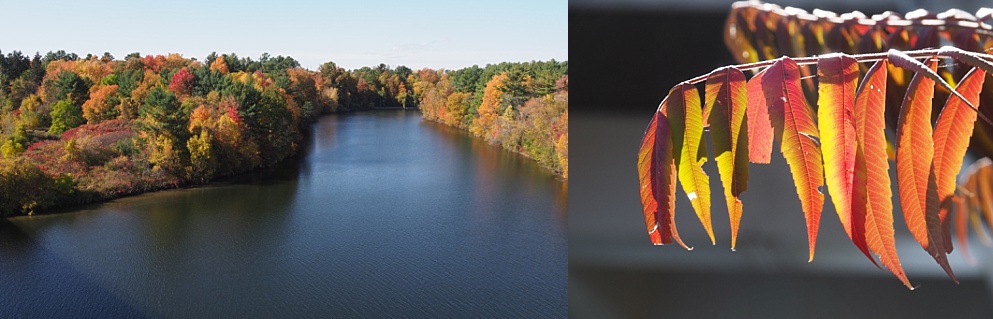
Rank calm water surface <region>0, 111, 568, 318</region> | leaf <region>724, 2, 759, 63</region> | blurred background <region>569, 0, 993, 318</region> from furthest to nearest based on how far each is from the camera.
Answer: calm water surface <region>0, 111, 568, 318</region> → blurred background <region>569, 0, 993, 318</region> → leaf <region>724, 2, 759, 63</region>

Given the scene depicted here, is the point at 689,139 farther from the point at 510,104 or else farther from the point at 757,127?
the point at 510,104

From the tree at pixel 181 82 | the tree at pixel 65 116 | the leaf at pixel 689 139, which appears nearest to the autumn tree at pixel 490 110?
the tree at pixel 181 82

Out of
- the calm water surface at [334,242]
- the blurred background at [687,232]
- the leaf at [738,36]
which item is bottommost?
the calm water surface at [334,242]

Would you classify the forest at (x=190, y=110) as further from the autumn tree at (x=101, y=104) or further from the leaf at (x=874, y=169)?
the leaf at (x=874, y=169)

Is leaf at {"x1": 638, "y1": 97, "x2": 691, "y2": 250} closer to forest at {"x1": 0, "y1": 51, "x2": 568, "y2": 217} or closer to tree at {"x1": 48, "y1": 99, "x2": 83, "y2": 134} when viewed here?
forest at {"x1": 0, "y1": 51, "x2": 568, "y2": 217}

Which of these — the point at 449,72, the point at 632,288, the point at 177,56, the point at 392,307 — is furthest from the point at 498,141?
the point at 632,288

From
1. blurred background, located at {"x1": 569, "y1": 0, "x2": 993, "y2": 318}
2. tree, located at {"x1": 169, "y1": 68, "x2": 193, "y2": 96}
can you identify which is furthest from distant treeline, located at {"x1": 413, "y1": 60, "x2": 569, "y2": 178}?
blurred background, located at {"x1": 569, "y1": 0, "x2": 993, "y2": 318}
